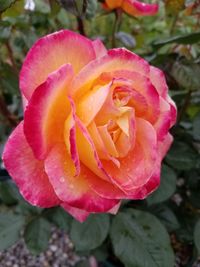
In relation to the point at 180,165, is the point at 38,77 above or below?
above

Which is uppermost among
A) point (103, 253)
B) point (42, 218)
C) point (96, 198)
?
point (96, 198)

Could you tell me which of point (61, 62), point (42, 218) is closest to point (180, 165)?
point (42, 218)

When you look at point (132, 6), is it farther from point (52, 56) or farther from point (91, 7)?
point (52, 56)

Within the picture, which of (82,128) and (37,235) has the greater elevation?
(82,128)

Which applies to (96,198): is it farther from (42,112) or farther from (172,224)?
(172,224)

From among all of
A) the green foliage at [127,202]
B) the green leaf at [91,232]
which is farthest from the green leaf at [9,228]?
the green leaf at [91,232]

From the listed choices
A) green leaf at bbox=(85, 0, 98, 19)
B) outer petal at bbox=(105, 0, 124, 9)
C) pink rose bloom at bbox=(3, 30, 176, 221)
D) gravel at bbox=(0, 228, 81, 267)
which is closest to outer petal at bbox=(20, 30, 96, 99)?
pink rose bloom at bbox=(3, 30, 176, 221)

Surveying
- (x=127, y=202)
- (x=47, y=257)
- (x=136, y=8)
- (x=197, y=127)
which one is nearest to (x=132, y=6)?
(x=136, y=8)
